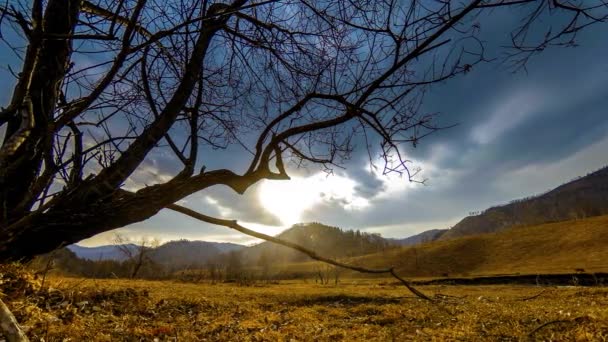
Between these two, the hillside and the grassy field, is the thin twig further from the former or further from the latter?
the hillside

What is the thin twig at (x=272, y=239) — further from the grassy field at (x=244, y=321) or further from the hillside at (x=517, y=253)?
the hillside at (x=517, y=253)

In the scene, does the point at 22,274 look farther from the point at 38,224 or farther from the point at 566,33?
the point at 566,33

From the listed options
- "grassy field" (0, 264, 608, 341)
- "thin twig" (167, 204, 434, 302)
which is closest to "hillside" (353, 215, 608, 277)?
"grassy field" (0, 264, 608, 341)

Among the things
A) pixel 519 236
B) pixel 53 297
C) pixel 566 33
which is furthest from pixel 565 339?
pixel 519 236

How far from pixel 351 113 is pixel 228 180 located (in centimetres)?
130

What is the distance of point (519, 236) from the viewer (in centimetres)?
8106

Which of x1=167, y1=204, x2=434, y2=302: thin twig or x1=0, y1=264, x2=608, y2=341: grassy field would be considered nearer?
x1=167, y1=204, x2=434, y2=302: thin twig

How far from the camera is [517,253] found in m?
73.7

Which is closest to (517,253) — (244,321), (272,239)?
(244,321)

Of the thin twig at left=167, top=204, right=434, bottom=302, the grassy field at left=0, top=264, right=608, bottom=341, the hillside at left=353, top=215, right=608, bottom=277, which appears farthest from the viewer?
the hillside at left=353, top=215, right=608, bottom=277

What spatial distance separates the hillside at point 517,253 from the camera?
58.7 m

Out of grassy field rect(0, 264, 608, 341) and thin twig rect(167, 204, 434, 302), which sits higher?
thin twig rect(167, 204, 434, 302)

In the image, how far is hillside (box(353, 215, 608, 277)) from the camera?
5869cm

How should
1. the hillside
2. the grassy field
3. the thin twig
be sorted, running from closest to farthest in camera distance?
1. the thin twig
2. the grassy field
3. the hillside
